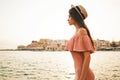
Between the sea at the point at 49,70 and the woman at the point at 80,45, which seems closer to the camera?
the woman at the point at 80,45

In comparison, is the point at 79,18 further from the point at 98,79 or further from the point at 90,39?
the point at 98,79

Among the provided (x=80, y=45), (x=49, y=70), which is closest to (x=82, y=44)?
(x=80, y=45)

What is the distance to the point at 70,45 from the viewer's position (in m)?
1.33

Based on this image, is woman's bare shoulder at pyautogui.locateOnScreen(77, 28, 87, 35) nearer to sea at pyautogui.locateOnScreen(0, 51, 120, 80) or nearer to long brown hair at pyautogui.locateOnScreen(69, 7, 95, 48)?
long brown hair at pyautogui.locateOnScreen(69, 7, 95, 48)

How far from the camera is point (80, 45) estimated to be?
130cm

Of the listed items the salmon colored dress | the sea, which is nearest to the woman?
the salmon colored dress

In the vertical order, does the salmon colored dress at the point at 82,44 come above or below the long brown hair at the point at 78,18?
below

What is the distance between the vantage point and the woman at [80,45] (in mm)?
1267

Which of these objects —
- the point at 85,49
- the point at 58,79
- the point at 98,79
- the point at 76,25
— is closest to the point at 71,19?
the point at 76,25

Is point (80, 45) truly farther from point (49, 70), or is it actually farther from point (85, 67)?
point (49, 70)

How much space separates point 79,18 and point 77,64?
0.18 m

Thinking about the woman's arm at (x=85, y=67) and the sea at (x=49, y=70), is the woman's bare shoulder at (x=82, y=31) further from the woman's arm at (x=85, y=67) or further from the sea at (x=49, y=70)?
the sea at (x=49, y=70)

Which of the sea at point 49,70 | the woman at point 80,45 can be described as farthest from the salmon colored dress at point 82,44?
the sea at point 49,70

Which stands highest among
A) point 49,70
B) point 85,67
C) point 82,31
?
point 82,31
